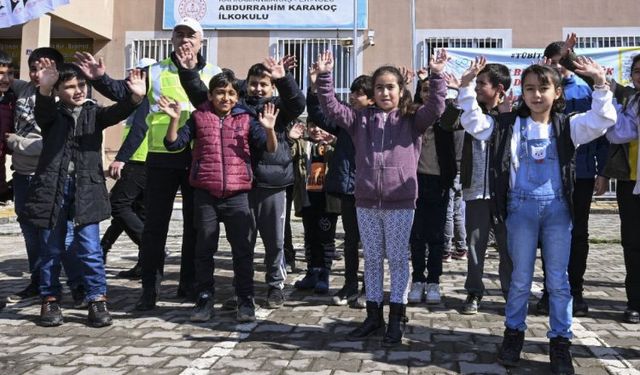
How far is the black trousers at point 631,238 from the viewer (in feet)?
14.0

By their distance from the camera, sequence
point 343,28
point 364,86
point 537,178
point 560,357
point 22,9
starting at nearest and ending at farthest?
1. point 560,357
2. point 537,178
3. point 364,86
4. point 22,9
5. point 343,28

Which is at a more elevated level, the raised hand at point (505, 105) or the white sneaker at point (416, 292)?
the raised hand at point (505, 105)

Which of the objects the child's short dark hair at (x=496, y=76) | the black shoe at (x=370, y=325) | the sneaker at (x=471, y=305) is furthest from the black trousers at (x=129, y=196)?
the child's short dark hair at (x=496, y=76)

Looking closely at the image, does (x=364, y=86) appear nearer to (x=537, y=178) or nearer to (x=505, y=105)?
(x=505, y=105)

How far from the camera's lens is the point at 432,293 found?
4875 millimetres

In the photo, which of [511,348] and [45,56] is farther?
[45,56]

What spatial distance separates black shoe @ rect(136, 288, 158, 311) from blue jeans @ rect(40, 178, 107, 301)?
1.15 ft

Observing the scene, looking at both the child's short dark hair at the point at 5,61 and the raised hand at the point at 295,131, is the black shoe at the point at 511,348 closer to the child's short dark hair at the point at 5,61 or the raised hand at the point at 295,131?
the raised hand at the point at 295,131

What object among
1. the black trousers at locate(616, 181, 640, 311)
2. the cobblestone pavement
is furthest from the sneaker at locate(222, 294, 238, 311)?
the black trousers at locate(616, 181, 640, 311)

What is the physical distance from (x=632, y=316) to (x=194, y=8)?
13063 millimetres

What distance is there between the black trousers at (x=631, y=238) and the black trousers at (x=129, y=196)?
4039mm

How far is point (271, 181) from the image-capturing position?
15.5 ft

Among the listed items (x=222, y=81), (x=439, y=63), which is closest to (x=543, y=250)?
(x=439, y=63)

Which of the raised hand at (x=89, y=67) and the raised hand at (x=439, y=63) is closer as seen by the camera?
the raised hand at (x=439, y=63)
